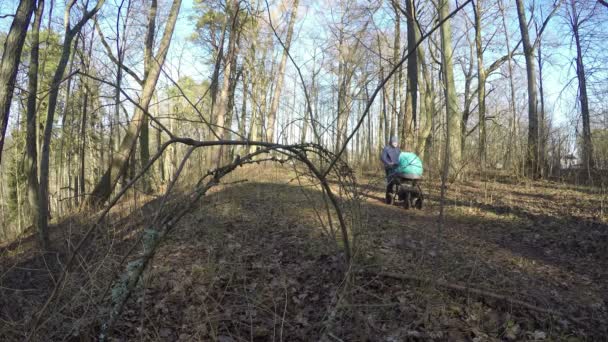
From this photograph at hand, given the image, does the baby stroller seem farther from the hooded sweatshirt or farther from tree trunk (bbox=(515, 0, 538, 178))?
tree trunk (bbox=(515, 0, 538, 178))

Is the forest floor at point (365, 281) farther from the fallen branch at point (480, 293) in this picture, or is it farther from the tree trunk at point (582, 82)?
the tree trunk at point (582, 82)

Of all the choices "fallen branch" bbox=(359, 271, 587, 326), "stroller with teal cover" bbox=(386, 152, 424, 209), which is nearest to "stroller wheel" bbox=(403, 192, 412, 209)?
"stroller with teal cover" bbox=(386, 152, 424, 209)

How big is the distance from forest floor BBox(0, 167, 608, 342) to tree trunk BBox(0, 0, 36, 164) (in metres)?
2.20

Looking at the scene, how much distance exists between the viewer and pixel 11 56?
575cm

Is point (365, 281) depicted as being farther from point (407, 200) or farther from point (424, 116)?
point (424, 116)

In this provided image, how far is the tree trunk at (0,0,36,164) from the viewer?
18.5 feet

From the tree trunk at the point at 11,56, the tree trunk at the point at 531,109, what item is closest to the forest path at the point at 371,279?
the tree trunk at the point at 11,56

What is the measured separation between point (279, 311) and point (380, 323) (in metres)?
0.98

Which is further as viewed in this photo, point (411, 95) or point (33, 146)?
point (411, 95)

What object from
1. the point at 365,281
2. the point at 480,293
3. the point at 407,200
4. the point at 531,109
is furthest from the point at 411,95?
the point at 480,293

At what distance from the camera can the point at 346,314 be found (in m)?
3.34

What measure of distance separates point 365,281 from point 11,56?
5.76 meters

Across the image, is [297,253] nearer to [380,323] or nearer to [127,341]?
[380,323]

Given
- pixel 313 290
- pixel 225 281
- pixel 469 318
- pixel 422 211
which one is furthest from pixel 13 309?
pixel 422 211
